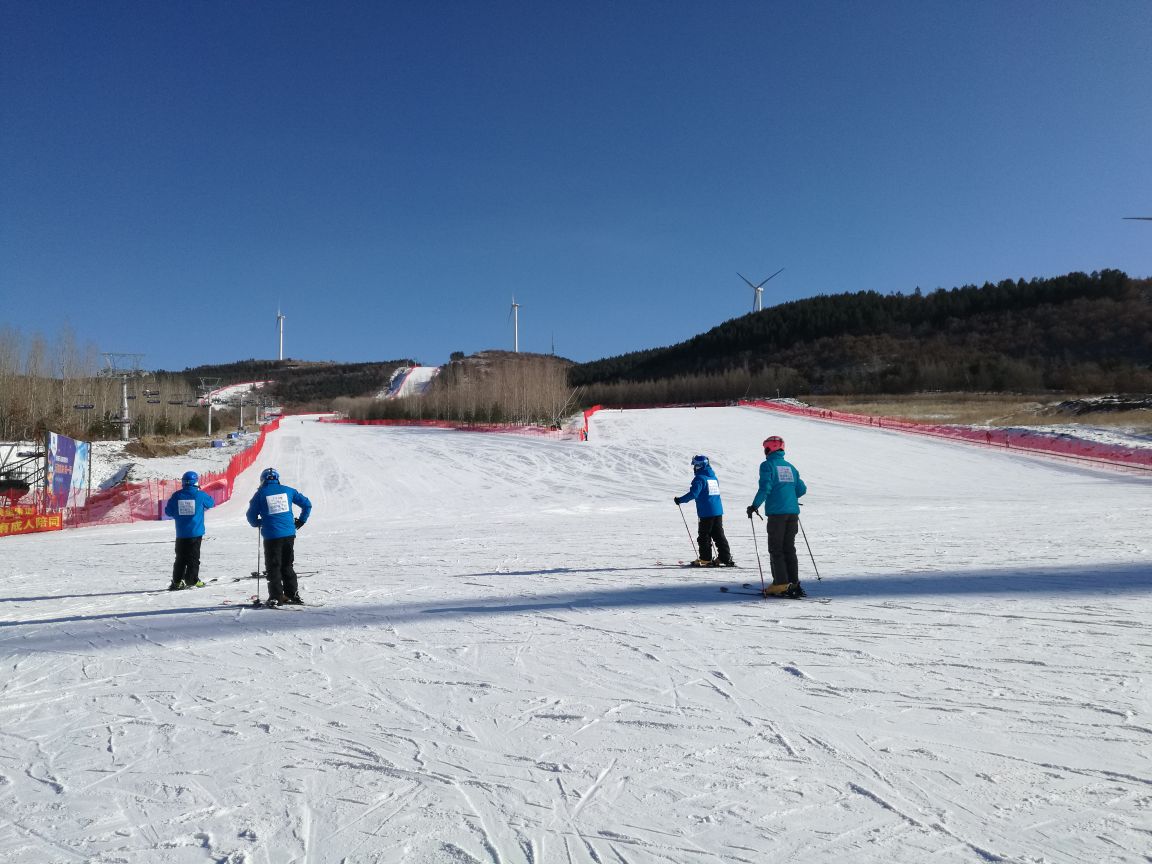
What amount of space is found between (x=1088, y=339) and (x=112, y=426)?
102 m

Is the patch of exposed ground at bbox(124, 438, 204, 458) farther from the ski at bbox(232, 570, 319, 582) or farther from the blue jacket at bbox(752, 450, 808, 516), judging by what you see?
the blue jacket at bbox(752, 450, 808, 516)

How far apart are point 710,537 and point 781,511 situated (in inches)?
111

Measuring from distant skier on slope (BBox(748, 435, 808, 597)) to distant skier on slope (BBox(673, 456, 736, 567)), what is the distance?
2.06 m

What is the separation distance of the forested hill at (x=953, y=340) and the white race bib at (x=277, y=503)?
73.1m

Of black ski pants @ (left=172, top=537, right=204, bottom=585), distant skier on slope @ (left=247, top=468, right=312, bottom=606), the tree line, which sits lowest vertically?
black ski pants @ (left=172, top=537, right=204, bottom=585)

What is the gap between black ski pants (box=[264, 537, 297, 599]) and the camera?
862 cm

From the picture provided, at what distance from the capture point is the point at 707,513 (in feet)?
35.4

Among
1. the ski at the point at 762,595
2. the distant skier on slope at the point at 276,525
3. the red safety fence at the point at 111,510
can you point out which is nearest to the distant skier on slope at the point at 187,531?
the distant skier on slope at the point at 276,525

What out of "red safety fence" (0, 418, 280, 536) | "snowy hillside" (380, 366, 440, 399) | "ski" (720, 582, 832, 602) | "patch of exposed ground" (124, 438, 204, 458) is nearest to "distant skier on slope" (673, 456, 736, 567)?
"ski" (720, 582, 832, 602)

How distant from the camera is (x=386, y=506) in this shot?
24.8 meters

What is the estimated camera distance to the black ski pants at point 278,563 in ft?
28.3

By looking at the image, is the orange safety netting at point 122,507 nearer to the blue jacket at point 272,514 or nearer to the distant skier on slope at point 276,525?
the distant skier on slope at point 276,525

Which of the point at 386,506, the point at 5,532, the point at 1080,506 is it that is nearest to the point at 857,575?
the point at 1080,506

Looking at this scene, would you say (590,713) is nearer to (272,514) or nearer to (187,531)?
(272,514)
